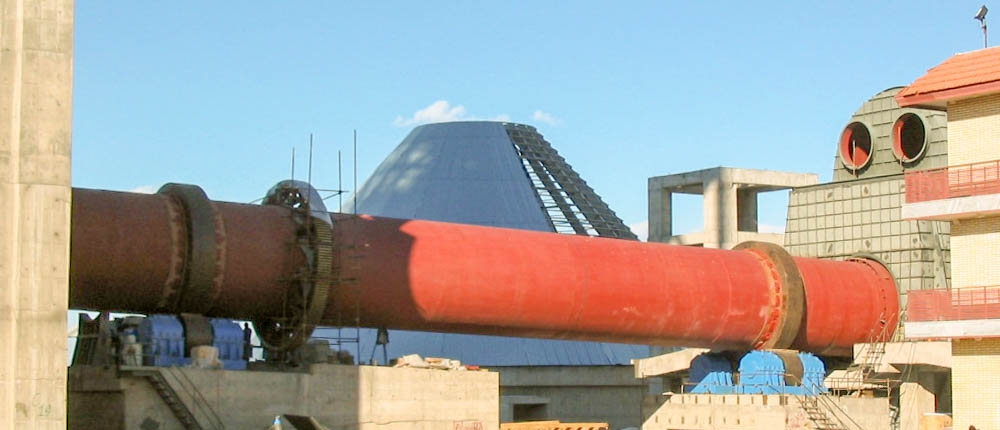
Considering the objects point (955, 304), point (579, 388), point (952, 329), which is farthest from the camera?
point (579, 388)

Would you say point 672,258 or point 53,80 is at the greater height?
point 53,80

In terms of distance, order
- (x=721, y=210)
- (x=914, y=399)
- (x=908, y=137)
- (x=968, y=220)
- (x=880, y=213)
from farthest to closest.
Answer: (x=721, y=210) < (x=908, y=137) < (x=880, y=213) < (x=914, y=399) < (x=968, y=220)

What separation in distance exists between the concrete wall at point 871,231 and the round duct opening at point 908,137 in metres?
1.10

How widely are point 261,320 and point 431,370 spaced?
193 inches

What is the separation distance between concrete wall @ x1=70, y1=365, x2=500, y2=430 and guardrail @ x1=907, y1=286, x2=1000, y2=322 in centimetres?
1256

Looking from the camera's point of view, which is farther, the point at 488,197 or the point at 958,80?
the point at 488,197

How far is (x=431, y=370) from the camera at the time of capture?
4225 cm

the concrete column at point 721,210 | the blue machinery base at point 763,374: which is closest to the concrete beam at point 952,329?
the blue machinery base at point 763,374

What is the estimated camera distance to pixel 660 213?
66.6 metres

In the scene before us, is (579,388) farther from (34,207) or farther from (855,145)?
(34,207)

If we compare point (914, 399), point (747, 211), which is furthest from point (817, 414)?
point (747, 211)

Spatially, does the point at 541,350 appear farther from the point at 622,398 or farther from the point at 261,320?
the point at 261,320

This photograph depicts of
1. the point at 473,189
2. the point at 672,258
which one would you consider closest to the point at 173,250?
the point at 672,258

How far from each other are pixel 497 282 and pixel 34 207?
16.7 meters
